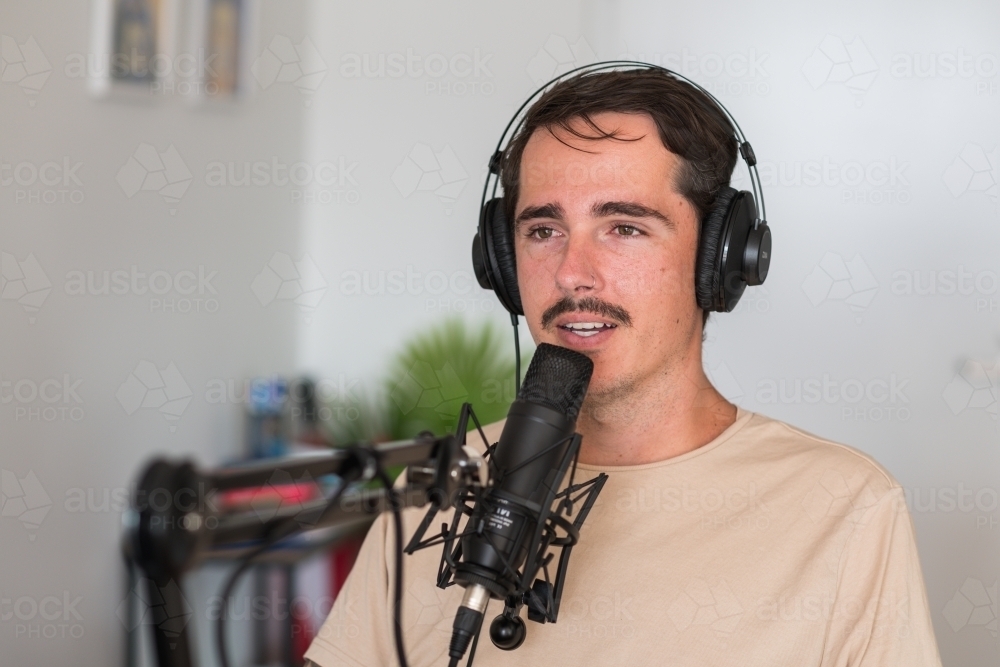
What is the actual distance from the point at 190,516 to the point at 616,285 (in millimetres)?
875

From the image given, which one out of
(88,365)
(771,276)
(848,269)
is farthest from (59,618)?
(848,269)

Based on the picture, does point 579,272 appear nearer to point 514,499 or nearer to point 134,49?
point 514,499

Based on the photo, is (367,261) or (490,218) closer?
(490,218)

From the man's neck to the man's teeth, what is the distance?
11cm

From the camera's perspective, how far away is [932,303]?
215 centimetres

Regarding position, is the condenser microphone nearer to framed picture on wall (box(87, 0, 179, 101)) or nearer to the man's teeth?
the man's teeth

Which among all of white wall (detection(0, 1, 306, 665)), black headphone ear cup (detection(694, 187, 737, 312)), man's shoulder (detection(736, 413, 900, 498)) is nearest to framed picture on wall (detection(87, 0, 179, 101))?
white wall (detection(0, 1, 306, 665))

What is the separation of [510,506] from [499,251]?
60cm

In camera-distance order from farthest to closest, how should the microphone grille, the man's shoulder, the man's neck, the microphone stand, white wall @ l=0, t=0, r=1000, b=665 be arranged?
white wall @ l=0, t=0, r=1000, b=665 < the man's neck < the man's shoulder < the microphone grille < the microphone stand

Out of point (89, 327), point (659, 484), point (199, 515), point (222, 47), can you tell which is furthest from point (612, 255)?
point (222, 47)

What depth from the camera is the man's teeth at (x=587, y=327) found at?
1243 millimetres

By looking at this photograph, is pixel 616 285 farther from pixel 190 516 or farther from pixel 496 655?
pixel 190 516

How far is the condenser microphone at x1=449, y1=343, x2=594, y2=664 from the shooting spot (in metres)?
0.81

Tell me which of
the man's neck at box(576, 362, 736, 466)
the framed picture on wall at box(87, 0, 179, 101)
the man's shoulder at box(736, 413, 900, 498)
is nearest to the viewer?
the man's shoulder at box(736, 413, 900, 498)
